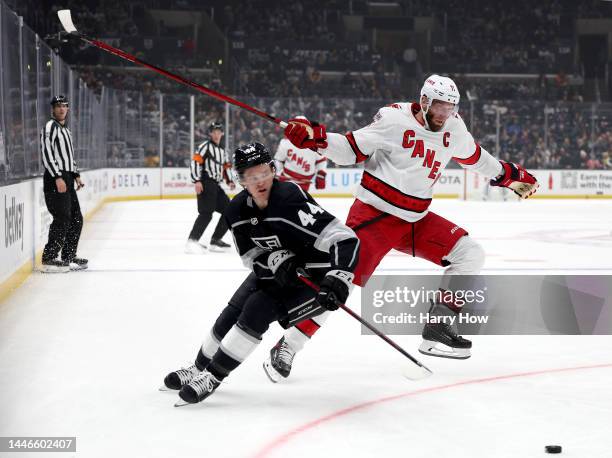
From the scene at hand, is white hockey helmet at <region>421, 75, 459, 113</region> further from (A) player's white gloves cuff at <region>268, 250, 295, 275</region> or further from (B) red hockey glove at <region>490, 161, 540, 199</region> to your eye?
(A) player's white gloves cuff at <region>268, 250, 295, 275</region>

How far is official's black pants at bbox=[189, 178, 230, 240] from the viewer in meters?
9.06

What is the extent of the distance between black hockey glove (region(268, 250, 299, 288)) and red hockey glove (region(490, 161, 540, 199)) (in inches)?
65.5

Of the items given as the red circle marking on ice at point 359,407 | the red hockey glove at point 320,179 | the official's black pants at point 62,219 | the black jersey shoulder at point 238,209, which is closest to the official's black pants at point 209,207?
the red hockey glove at point 320,179

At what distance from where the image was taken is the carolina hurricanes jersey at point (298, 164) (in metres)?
9.28

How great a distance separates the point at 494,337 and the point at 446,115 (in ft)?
4.47

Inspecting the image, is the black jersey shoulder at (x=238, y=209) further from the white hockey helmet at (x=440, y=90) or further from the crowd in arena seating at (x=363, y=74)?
the crowd in arena seating at (x=363, y=74)

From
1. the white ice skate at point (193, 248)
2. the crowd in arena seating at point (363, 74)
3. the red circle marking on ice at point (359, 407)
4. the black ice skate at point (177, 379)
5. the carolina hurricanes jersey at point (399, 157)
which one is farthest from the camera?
the crowd in arena seating at point (363, 74)

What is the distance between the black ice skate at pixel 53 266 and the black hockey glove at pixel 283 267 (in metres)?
4.30

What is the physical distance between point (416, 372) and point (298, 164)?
5746 millimetres

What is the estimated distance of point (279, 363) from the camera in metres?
3.65

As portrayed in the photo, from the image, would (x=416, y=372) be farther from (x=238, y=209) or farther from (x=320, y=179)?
(x=320, y=179)

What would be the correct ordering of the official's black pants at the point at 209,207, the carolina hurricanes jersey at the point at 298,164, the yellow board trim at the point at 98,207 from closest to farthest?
the yellow board trim at the point at 98,207, the official's black pants at the point at 209,207, the carolina hurricanes jersey at the point at 298,164

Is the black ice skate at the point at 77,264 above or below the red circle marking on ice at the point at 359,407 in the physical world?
below

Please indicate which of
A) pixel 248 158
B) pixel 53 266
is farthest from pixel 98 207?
pixel 248 158
